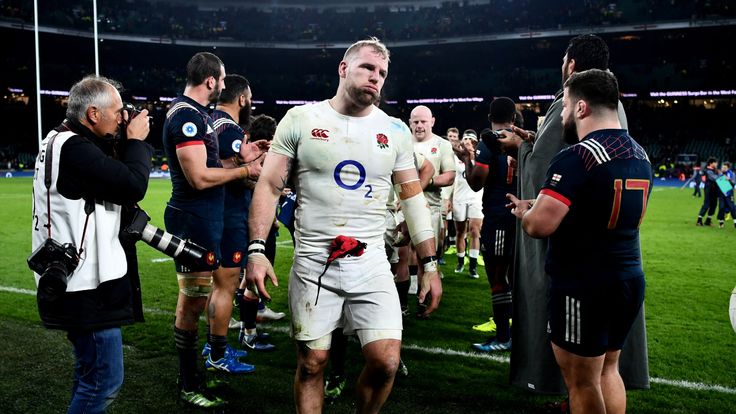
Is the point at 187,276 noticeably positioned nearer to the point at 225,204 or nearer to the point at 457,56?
the point at 225,204

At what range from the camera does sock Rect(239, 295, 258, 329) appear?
5.57 m

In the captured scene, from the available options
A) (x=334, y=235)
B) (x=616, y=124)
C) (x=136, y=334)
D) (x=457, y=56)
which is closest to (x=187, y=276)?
(x=334, y=235)

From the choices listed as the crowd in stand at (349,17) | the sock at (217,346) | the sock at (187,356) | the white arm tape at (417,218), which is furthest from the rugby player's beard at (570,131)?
the crowd in stand at (349,17)

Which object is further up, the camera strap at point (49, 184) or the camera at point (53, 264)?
the camera strap at point (49, 184)

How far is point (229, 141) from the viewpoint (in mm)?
4754

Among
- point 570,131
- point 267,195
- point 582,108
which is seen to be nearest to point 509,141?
point 570,131

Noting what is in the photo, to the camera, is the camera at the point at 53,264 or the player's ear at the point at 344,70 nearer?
the camera at the point at 53,264

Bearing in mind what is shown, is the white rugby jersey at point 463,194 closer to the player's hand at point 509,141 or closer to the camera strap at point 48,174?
the player's hand at point 509,141

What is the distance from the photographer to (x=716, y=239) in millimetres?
14039

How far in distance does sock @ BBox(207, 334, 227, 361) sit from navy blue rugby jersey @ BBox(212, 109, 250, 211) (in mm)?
1016

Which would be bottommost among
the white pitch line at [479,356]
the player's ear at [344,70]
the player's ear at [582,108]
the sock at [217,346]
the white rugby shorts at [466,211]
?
the white pitch line at [479,356]

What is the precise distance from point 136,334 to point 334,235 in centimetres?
351

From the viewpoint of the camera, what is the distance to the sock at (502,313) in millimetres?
5750

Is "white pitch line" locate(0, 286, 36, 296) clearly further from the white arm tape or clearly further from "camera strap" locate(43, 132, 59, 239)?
the white arm tape
